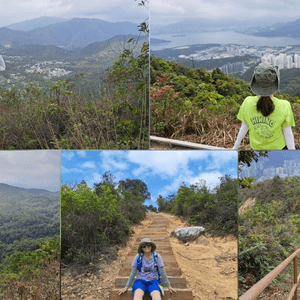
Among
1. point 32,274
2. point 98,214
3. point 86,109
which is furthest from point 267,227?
point 86,109

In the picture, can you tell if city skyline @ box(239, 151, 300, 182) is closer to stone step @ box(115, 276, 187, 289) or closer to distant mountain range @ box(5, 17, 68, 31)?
stone step @ box(115, 276, 187, 289)

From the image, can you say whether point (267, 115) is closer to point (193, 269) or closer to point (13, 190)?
point (193, 269)

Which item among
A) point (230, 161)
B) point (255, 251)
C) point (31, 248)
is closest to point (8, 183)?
point (31, 248)

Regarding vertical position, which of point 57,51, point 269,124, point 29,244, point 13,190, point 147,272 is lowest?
point 147,272

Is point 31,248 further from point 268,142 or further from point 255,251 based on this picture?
point 268,142

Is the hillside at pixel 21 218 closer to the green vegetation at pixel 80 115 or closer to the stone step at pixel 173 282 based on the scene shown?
the stone step at pixel 173 282

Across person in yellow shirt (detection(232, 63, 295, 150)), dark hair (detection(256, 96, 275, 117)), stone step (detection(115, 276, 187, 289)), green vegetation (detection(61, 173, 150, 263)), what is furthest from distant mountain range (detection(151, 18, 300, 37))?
stone step (detection(115, 276, 187, 289))
